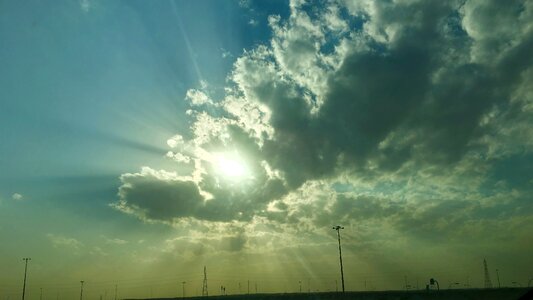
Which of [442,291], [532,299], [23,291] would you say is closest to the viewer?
[532,299]

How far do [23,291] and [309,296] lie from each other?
8679 centimetres

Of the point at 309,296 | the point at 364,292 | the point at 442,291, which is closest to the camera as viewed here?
the point at 442,291

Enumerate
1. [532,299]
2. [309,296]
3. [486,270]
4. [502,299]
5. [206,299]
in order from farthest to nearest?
[486,270] → [206,299] → [309,296] → [502,299] → [532,299]

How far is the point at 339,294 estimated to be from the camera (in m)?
85.2

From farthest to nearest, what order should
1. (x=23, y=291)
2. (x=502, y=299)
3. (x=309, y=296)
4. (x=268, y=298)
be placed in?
(x=23, y=291) < (x=268, y=298) < (x=309, y=296) < (x=502, y=299)

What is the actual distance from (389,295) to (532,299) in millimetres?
74266

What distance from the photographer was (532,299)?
905 centimetres

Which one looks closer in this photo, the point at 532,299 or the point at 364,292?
the point at 532,299

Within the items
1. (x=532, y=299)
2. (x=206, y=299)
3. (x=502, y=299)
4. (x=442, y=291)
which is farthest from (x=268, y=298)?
(x=532, y=299)

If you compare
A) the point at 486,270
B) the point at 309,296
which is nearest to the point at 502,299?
the point at 309,296

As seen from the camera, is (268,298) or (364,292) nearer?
(364,292)

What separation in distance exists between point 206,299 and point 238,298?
16.4 metres

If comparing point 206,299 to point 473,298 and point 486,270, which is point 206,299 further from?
point 486,270

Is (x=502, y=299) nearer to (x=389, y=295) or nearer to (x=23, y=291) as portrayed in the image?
(x=389, y=295)
